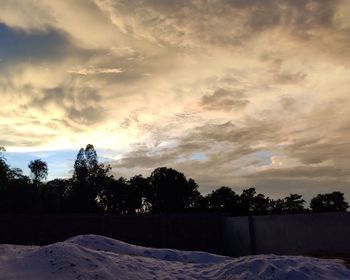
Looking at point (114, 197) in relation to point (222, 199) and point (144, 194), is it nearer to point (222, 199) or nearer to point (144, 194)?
point (144, 194)

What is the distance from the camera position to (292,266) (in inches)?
382

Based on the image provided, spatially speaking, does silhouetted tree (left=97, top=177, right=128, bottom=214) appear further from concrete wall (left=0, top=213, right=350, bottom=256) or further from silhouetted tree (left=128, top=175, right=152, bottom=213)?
concrete wall (left=0, top=213, right=350, bottom=256)

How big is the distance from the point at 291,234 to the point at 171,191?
153 feet

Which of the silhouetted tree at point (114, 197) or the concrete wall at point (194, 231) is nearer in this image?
the concrete wall at point (194, 231)

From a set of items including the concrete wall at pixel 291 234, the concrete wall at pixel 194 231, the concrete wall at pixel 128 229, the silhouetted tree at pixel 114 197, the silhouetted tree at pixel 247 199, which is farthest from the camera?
the silhouetted tree at pixel 114 197

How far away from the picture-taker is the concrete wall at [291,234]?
19.6 metres

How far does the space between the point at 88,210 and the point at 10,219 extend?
33098mm

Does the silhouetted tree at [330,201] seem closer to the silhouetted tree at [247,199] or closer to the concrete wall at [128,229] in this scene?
the silhouetted tree at [247,199]

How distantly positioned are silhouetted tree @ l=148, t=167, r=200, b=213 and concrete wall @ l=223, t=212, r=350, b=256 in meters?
38.2

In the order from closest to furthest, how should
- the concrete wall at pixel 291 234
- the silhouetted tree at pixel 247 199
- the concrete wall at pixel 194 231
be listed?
the concrete wall at pixel 291 234 → the concrete wall at pixel 194 231 → the silhouetted tree at pixel 247 199

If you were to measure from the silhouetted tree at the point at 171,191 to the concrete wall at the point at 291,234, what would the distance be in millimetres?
38161

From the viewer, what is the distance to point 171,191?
6875cm

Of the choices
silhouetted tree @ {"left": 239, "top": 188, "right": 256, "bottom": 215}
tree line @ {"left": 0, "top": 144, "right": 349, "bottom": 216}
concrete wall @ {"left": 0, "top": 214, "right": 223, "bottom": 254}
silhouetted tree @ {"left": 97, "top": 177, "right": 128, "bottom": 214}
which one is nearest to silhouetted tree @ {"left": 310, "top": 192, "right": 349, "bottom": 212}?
tree line @ {"left": 0, "top": 144, "right": 349, "bottom": 216}

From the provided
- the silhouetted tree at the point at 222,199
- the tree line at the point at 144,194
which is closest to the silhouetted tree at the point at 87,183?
the tree line at the point at 144,194
